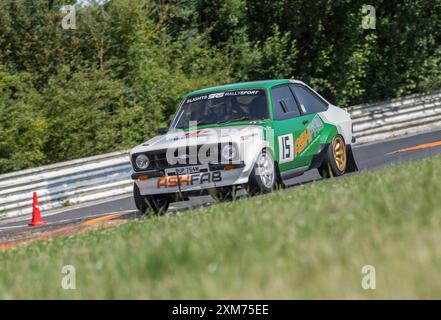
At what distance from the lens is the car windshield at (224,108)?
480 inches

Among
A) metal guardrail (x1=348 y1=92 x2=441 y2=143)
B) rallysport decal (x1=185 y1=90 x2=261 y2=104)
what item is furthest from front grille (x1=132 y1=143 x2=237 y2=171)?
metal guardrail (x1=348 y1=92 x2=441 y2=143)

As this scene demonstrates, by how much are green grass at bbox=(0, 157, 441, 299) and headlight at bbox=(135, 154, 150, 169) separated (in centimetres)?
408

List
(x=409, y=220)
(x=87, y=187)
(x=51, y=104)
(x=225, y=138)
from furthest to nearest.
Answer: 1. (x=51, y=104)
2. (x=87, y=187)
3. (x=225, y=138)
4. (x=409, y=220)

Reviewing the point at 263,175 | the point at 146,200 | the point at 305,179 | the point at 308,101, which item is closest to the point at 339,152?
the point at 308,101

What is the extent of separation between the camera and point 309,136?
41.5ft

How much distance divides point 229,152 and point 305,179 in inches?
163

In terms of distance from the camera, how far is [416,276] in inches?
183

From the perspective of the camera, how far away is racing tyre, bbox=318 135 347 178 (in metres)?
13.0

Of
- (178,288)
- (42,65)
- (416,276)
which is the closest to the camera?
(416,276)

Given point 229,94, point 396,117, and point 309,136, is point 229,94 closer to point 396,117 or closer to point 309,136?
point 309,136

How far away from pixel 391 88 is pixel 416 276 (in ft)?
74.3

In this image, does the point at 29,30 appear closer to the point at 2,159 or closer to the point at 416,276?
the point at 2,159

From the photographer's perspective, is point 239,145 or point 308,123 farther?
point 308,123

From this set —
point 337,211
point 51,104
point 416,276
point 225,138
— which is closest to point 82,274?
point 337,211
